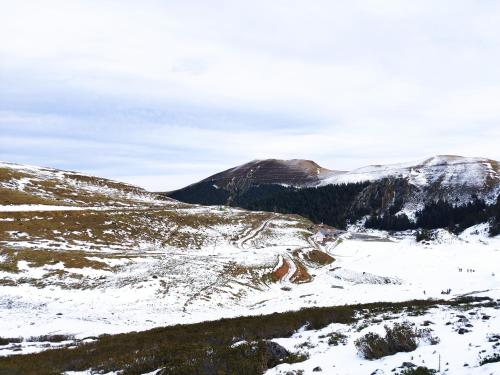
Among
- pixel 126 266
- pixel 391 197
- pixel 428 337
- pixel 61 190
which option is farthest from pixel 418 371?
pixel 391 197

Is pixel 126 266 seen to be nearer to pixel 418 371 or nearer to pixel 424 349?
pixel 424 349

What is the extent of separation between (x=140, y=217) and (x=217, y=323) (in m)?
55.4

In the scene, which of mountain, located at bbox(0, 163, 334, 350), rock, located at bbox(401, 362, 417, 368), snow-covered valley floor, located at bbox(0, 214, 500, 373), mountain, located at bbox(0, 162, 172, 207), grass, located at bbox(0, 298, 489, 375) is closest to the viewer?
rock, located at bbox(401, 362, 417, 368)

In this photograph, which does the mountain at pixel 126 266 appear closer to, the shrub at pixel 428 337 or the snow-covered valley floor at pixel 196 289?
the snow-covered valley floor at pixel 196 289

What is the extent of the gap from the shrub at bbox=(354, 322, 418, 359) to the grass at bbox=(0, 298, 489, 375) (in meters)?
3.07

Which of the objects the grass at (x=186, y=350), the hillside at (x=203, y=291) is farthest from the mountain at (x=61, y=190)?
the grass at (x=186, y=350)

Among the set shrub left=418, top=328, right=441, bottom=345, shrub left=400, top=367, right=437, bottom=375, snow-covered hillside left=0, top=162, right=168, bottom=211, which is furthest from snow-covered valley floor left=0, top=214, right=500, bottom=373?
snow-covered hillside left=0, top=162, right=168, bottom=211

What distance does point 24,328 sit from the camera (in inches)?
1015

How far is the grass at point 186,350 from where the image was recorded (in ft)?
44.3

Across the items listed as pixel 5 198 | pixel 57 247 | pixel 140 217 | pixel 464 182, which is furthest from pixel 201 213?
pixel 464 182

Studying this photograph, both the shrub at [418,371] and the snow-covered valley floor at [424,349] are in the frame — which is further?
the snow-covered valley floor at [424,349]

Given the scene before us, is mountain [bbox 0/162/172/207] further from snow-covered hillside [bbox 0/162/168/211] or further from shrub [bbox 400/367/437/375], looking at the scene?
shrub [bbox 400/367/437/375]

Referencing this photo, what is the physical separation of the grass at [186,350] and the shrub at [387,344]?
10.1 ft

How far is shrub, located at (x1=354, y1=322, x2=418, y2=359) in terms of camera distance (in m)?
13.1
